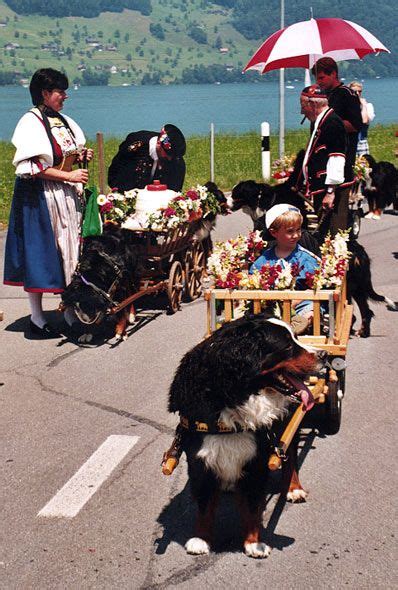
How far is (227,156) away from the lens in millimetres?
28766

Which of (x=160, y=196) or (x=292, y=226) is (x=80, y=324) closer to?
(x=160, y=196)

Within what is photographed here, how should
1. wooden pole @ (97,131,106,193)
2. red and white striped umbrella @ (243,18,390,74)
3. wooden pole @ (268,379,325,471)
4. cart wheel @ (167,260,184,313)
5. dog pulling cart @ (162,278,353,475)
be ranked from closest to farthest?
wooden pole @ (268,379,325,471)
dog pulling cart @ (162,278,353,475)
cart wheel @ (167,260,184,313)
wooden pole @ (97,131,106,193)
red and white striped umbrella @ (243,18,390,74)

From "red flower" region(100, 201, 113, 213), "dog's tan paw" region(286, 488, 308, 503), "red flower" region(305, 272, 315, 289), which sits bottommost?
"dog's tan paw" region(286, 488, 308, 503)

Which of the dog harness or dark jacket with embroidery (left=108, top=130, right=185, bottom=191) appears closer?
the dog harness

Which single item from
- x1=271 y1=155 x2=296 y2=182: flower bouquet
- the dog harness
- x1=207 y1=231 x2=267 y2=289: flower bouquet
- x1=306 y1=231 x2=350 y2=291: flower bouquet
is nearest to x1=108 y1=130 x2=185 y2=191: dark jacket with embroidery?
x1=271 y1=155 x2=296 y2=182: flower bouquet

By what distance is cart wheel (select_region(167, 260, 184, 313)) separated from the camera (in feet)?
35.8

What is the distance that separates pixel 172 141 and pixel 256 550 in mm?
6764

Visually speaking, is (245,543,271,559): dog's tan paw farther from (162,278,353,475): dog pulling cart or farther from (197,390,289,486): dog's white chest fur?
(162,278,353,475): dog pulling cart

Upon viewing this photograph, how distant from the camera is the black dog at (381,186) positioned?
17.2 m

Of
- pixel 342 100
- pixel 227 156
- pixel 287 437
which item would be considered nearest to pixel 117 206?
pixel 342 100

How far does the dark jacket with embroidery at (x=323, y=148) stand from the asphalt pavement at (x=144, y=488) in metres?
1.54

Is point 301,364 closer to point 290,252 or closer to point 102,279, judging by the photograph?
point 290,252

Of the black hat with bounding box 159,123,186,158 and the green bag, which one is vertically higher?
the black hat with bounding box 159,123,186,158

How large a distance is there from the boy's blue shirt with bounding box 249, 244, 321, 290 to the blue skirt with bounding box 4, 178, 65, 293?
333 centimetres
